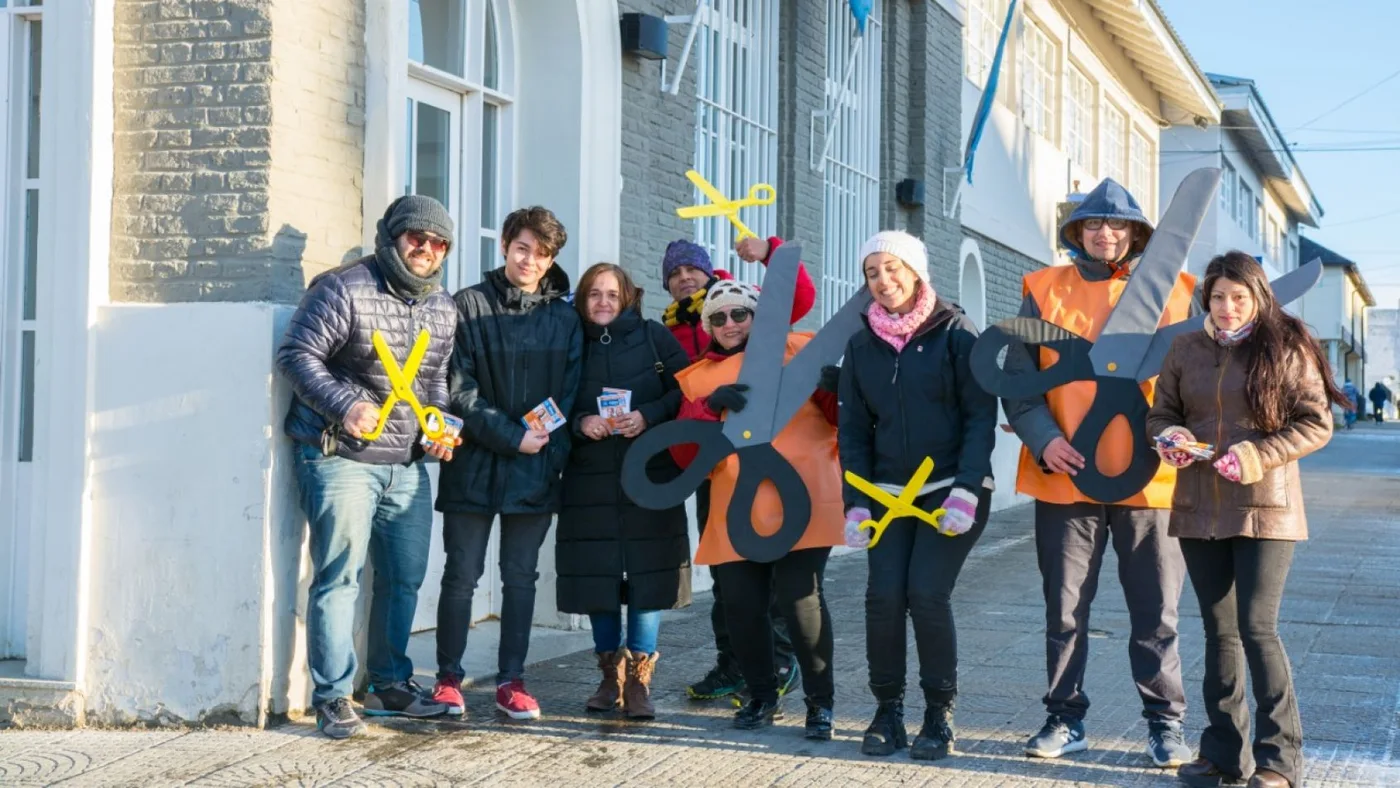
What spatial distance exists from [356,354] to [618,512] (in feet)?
3.66

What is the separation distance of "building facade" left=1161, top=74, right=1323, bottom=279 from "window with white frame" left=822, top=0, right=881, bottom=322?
38.2ft

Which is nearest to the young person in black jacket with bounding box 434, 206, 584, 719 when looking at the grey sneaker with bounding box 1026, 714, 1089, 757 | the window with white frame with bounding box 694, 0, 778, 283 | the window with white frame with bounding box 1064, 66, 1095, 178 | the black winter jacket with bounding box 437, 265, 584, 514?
the black winter jacket with bounding box 437, 265, 584, 514

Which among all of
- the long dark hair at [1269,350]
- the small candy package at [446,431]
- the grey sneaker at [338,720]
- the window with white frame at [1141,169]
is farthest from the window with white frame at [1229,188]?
the grey sneaker at [338,720]

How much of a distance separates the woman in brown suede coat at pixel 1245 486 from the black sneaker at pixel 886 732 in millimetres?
913

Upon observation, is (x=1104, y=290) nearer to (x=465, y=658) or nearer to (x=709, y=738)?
(x=709, y=738)

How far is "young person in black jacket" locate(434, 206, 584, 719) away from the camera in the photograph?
553 centimetres

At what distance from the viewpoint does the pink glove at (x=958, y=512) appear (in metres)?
4.90

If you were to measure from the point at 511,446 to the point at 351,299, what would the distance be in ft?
2.51

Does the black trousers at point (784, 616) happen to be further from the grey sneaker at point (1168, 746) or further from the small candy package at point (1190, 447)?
the small candy package at point (1190, 447)

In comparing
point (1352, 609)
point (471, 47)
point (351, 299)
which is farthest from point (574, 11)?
point (1352, 609)

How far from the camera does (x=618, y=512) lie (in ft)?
18.4

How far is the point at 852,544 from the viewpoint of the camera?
4969mm

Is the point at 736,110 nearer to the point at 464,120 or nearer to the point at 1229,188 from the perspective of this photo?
the point at 464,120

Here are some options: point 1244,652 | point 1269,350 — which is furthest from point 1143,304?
point 1244,652
